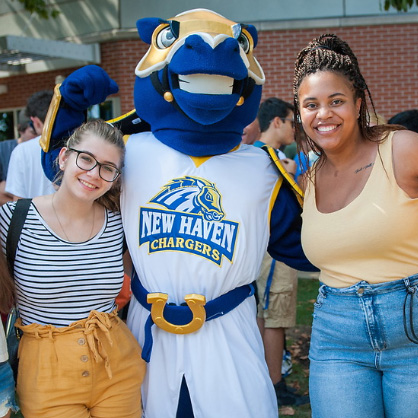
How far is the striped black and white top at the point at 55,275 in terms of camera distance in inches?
93.3

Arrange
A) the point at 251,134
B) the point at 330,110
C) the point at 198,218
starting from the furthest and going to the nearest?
the point at 251,134 < the point at 198,218 < the point at 330,110

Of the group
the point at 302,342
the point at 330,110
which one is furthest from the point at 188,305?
the point at 302,342

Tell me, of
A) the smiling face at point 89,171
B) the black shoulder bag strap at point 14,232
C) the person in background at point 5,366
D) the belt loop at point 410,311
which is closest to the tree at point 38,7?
the smiling face at point 89,171

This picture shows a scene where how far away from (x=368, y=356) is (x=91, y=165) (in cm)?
137

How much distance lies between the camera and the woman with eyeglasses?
7.71 ft

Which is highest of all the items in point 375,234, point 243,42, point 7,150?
point 243,42

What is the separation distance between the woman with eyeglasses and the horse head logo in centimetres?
23

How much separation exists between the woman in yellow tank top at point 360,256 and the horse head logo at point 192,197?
0.41 metres

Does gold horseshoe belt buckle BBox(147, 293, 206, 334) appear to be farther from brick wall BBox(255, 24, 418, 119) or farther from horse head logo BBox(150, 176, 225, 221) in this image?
brick wall BBox(255, 24, 418, 119)

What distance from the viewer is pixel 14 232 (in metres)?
2.38

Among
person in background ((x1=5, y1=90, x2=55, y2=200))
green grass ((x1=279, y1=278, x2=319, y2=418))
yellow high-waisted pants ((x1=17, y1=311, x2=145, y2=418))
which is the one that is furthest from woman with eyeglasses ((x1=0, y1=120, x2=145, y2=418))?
green grass ((x1=279, y1=278, x2=319, y2=418))

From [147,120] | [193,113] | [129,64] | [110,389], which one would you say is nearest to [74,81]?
[147,120]

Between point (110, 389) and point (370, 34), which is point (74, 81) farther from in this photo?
point (370, 34)

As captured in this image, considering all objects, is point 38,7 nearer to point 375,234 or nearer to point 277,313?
point 277,313
